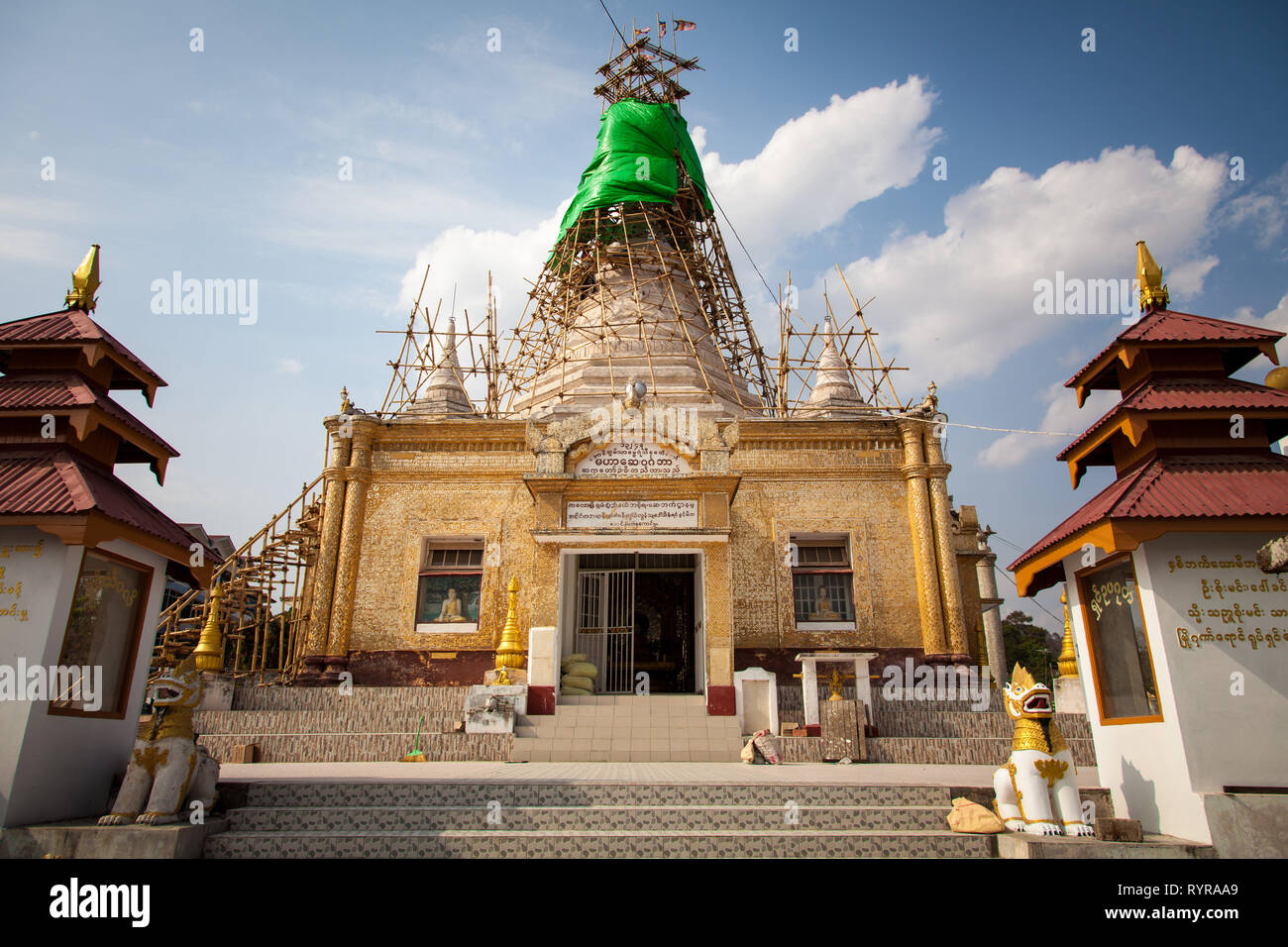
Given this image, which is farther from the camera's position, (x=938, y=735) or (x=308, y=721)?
(x=308, y=721)

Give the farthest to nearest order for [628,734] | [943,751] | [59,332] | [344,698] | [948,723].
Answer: [344,698] → [948,723] → [628,734] → [943,751] → [59,332]

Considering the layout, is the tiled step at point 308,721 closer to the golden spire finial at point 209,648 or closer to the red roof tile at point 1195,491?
the golden spire finial at point 209,648

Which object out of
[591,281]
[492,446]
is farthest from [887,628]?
[591,281]

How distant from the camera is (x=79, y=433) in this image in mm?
7418

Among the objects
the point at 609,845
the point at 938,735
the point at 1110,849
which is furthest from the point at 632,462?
the point at 1110,849

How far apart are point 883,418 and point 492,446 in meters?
8.23

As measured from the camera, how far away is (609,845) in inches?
249

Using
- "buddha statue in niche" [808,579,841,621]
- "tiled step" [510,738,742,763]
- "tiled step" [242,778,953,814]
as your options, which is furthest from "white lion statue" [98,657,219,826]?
"buddha statue in niche" [808,579,841,621]

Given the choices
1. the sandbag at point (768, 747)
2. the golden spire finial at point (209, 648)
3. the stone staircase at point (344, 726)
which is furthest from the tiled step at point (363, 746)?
the sandbag at point (768, 747)

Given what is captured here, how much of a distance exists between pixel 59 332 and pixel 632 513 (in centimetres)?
740

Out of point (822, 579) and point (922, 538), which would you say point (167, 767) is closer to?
point (822, 579)

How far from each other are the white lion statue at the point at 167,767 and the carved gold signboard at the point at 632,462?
6562mm

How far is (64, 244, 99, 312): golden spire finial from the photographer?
8.40 meters
